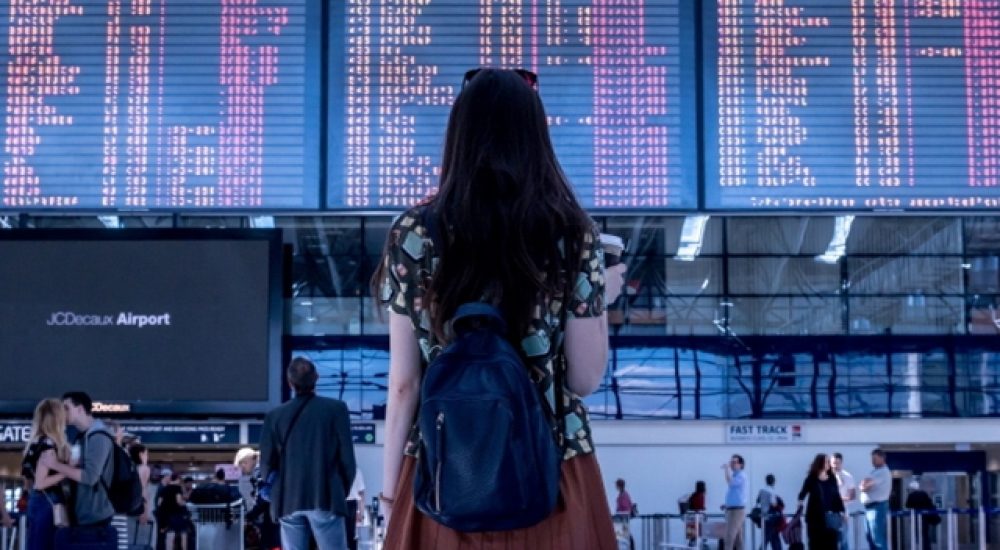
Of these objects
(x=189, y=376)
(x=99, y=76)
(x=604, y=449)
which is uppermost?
(x=99, y=76)

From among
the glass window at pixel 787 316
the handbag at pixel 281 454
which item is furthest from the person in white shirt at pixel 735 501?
the handbag at pixel 281 454

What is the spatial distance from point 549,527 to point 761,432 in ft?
58.0

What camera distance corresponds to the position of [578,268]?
242cm

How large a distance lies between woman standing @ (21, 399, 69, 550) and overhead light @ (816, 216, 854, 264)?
15.1m

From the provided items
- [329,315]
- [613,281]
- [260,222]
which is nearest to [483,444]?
[613,281]

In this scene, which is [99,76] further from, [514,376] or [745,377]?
[745,377]

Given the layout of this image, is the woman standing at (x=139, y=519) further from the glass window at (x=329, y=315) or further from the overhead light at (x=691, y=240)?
the overhead light at (x=691, y=240)

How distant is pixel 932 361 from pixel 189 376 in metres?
11.4

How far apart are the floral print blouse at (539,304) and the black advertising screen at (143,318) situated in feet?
35.6

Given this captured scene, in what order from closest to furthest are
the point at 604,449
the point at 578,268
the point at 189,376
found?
the point at 578,268 → the point at 189,376 → the point at 604,449

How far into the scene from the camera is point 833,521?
43.6ft

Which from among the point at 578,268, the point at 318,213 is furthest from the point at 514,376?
the point at 318,213

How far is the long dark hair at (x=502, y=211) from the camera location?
7.72 feet

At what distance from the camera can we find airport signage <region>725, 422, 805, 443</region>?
19484 mm
